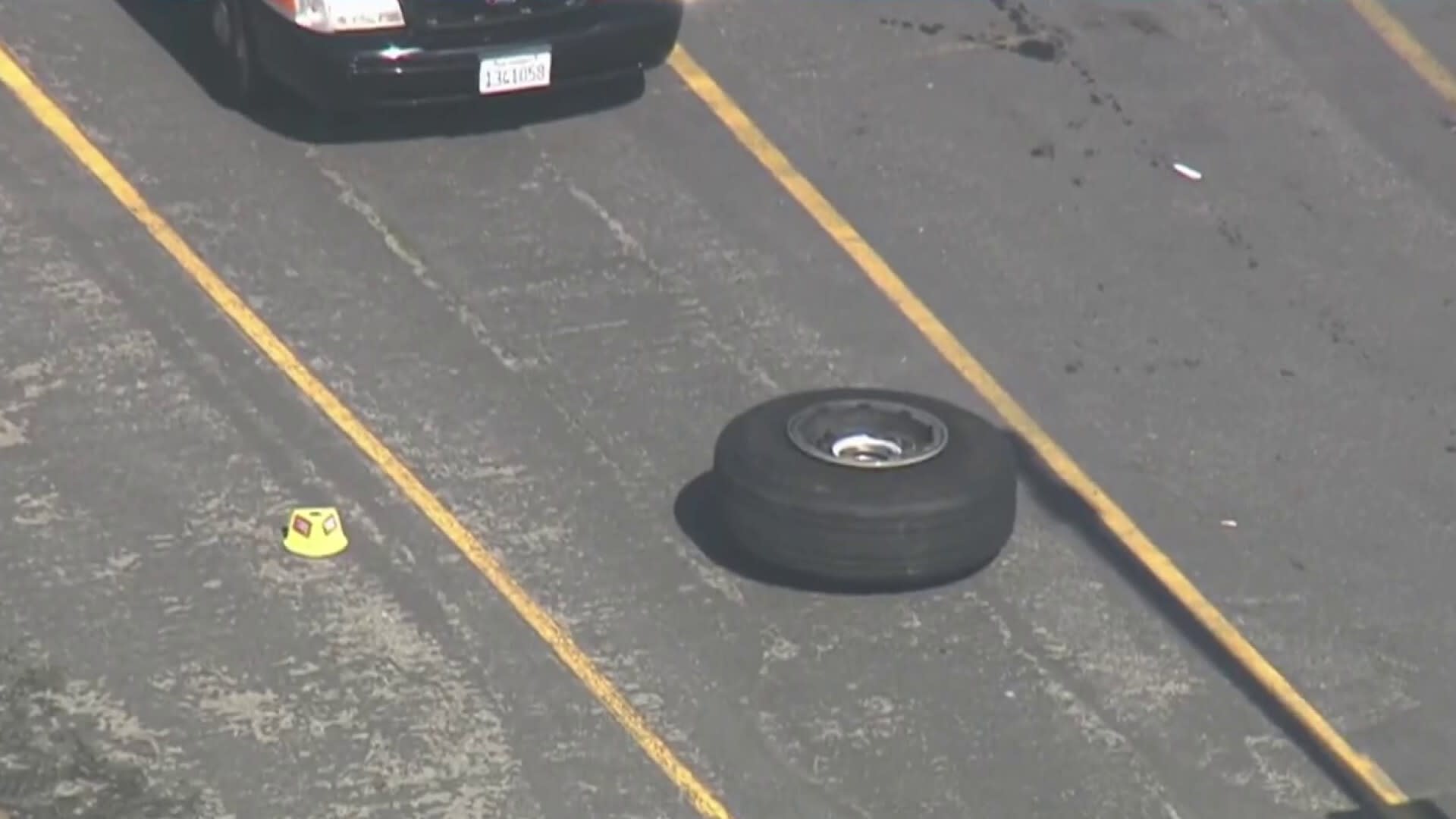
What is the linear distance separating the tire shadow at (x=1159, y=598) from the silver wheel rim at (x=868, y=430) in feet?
2.10

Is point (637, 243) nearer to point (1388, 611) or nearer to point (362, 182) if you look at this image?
point (362, 182)

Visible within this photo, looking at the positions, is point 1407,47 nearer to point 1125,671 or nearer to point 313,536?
point 1125,671

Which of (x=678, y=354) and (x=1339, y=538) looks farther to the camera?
(x=678, y=354)

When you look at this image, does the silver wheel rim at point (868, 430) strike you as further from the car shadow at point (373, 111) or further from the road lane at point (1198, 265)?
the car shadow at point (373, 111)

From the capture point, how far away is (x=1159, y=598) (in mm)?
10992

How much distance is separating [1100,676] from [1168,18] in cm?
556

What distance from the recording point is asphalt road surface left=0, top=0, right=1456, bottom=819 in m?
10.0

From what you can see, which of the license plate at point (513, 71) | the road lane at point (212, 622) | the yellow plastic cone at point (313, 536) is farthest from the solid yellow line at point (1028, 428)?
the yellow plastic cone at point (313, 536)

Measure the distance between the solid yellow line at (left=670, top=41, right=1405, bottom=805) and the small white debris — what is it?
1706mm

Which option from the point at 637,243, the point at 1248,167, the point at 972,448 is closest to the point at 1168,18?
the point at 1248,167

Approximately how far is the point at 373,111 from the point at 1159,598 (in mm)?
4391

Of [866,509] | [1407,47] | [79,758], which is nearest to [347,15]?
[866,509]

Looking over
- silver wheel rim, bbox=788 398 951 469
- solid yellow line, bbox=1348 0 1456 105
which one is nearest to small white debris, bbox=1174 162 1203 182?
solid yellow line, bbox=1348 0 1456 105

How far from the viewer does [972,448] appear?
1095 centimetres
